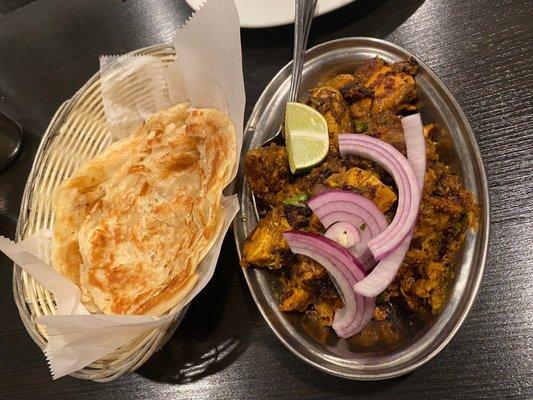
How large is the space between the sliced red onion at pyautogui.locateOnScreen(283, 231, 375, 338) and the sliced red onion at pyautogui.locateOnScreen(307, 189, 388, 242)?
4.1 inches

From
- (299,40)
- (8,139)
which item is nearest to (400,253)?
(299,40)

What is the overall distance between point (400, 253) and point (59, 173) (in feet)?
5.50

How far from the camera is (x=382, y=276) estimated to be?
1.74 metres

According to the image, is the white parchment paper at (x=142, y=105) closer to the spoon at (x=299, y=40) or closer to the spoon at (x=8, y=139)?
the spoon at (x=299, y=40)

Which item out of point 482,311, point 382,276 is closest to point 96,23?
point 382,276

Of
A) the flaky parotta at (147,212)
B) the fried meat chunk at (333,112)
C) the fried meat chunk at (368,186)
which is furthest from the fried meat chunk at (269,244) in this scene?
the fried meat chunk at (333,112)

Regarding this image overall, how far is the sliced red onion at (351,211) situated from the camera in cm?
179

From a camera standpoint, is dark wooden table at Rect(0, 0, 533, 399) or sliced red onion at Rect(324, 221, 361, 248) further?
dark wooden table at Rect(0, 0, 533, 399)

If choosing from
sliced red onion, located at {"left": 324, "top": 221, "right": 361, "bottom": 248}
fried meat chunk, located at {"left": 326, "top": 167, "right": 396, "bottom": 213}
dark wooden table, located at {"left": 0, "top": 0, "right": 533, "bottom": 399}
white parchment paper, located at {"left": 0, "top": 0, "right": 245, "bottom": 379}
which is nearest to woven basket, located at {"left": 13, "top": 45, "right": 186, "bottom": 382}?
white parchment paper, located at {"left": 0, "top": 0, "right": 245, "bottom": 379}

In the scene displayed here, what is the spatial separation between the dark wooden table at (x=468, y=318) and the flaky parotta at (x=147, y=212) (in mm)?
362

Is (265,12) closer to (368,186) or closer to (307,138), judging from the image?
(307,138)

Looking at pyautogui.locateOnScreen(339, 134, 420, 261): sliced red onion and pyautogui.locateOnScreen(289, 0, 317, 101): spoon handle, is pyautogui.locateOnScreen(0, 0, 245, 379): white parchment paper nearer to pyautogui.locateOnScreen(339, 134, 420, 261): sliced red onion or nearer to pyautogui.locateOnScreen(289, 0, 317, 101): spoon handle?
pyautogui.locateOnScreen(289, 0, 317, 101): spoon handle

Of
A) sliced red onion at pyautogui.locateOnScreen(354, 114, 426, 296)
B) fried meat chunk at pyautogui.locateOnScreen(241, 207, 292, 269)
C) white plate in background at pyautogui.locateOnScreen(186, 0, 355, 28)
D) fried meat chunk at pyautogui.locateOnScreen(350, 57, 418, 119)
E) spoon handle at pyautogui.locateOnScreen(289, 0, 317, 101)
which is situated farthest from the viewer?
white plate in background at pyautogui.locateOnScreen(186, 0, 355, 28)

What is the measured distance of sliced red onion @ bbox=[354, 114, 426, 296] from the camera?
5.65ft
